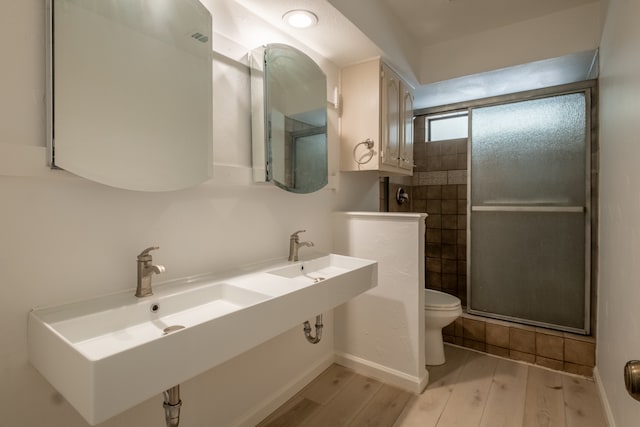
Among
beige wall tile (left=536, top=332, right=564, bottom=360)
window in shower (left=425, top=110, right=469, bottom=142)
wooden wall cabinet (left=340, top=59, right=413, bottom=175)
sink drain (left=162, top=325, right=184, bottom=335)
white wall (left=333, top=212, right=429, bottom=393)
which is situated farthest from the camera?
window in shower (left=425, top=110, right=469, bottom=142)

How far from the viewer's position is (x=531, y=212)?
8.52ft

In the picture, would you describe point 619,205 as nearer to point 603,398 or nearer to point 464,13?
point 603,398

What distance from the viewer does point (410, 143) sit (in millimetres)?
2658

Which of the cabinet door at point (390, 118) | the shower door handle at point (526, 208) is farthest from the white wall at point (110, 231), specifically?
the shower door handle at point (526, 208)

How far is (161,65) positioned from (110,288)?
86 centimetres

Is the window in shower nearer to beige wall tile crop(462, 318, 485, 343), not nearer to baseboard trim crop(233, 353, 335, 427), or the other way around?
beige wall tile crop(462, 318, 485, 343)

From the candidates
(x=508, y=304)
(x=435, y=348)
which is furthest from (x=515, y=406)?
(x=508, y=304)

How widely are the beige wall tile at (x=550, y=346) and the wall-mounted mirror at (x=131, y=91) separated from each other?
2604 mm

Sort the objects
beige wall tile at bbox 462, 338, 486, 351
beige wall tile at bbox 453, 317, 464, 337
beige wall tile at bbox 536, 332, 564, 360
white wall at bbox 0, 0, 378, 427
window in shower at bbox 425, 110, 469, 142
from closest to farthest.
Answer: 1. white wall at bbox 0, 0, 378, 427
2. beige wall tile at bbox 536, 332, 564, 360
3. beige wall tile at bbox 462, 338, 486, 351
4. beige wall tile at bbox 453, 317, 464, 337
5. window in shower at bbox 425, 110, 469, 142

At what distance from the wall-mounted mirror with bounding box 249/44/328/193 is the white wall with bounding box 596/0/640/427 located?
1478 mm

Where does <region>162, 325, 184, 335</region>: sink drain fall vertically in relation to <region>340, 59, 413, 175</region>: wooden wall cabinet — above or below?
below

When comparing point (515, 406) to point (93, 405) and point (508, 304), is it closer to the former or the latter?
point (508, 304)

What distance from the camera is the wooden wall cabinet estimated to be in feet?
6.99

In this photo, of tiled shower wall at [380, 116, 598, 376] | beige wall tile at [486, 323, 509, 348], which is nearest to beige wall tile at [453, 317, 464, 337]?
tiled shower wall at [380, 116, 598, 376]
